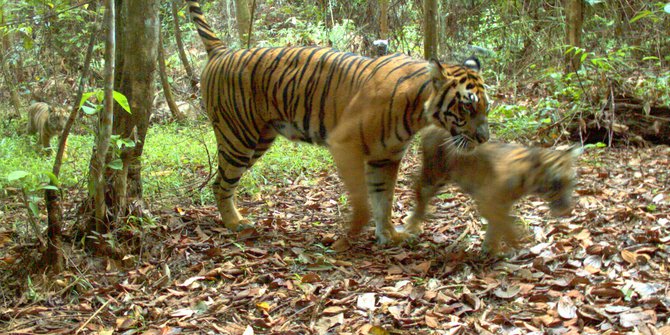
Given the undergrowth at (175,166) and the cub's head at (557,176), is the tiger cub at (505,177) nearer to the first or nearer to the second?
the cub's head at (557,176)

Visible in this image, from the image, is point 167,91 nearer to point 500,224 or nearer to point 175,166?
point 175,166

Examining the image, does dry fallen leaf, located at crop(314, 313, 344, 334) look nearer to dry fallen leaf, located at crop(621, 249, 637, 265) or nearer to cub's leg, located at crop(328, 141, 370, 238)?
cub's leg, located at crop(328, 141, 370, 238)

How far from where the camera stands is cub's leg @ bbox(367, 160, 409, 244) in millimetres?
4910

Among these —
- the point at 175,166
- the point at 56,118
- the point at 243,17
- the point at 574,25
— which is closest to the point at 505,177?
the point at 175,166

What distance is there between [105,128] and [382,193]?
232 cm

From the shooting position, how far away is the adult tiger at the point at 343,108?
4.25m

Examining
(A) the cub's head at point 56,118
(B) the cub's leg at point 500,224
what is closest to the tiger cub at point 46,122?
(A) the cub's head at point 56,118

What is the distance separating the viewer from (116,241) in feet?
14.3

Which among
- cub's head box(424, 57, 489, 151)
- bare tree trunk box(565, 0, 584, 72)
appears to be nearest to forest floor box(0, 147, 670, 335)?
cub's head box(424, 57, 489, 151)

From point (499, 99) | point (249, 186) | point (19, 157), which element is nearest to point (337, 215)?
point (249, 186)

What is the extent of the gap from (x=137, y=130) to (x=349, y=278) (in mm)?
2036

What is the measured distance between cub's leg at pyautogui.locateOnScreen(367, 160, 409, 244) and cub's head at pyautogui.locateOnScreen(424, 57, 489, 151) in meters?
0.80

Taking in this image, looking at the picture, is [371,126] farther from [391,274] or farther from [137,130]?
[137,130]

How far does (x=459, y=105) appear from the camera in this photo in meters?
4.16
